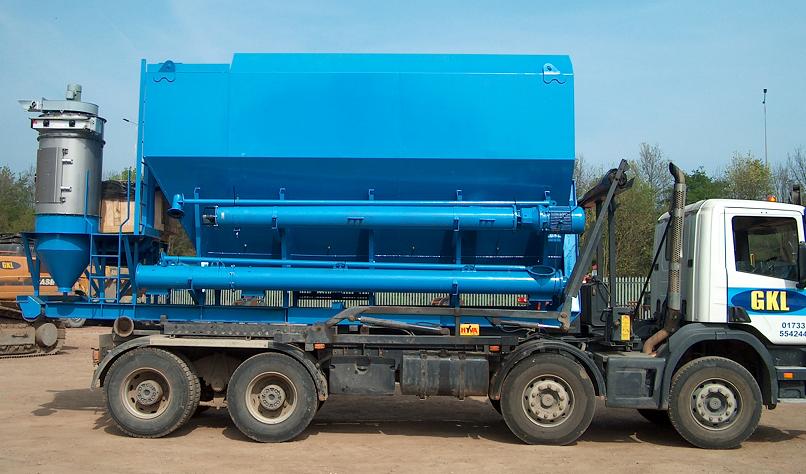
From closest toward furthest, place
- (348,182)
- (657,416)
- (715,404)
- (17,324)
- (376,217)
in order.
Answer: (715,404), (376,217), (348,182), (657,416), (17,324)

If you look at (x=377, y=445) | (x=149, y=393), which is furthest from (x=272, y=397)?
(x=149, y=393)

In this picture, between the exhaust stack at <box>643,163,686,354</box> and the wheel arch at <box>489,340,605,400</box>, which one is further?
the exhaust stack at <box>643,163,686,354</box>

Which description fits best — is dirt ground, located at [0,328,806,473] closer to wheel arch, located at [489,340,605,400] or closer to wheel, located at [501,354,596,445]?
wheel, located at [501,354,596,445]

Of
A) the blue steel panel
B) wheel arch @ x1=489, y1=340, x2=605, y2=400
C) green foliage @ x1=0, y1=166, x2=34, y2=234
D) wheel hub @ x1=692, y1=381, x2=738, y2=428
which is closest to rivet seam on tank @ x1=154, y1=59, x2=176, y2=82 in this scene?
the blue steel panel

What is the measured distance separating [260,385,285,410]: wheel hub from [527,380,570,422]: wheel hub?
292 cm

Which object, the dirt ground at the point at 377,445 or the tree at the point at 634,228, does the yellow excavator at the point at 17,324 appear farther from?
the tree at the point at 634,228

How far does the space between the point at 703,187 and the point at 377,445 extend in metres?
35.0

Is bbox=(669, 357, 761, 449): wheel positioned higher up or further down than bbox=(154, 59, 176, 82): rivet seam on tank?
further down

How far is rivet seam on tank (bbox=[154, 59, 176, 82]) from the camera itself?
27.1 ft

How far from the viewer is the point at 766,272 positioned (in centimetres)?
779

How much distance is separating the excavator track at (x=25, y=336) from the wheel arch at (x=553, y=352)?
13.6 meters

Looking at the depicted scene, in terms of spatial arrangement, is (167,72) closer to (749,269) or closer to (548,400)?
(548,400)

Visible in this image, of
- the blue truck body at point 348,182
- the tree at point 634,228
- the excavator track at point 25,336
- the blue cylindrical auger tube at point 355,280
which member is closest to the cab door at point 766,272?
the blue truck body at point 348,182

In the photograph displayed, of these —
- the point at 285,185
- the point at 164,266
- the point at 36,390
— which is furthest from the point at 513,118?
the point at 36,390
